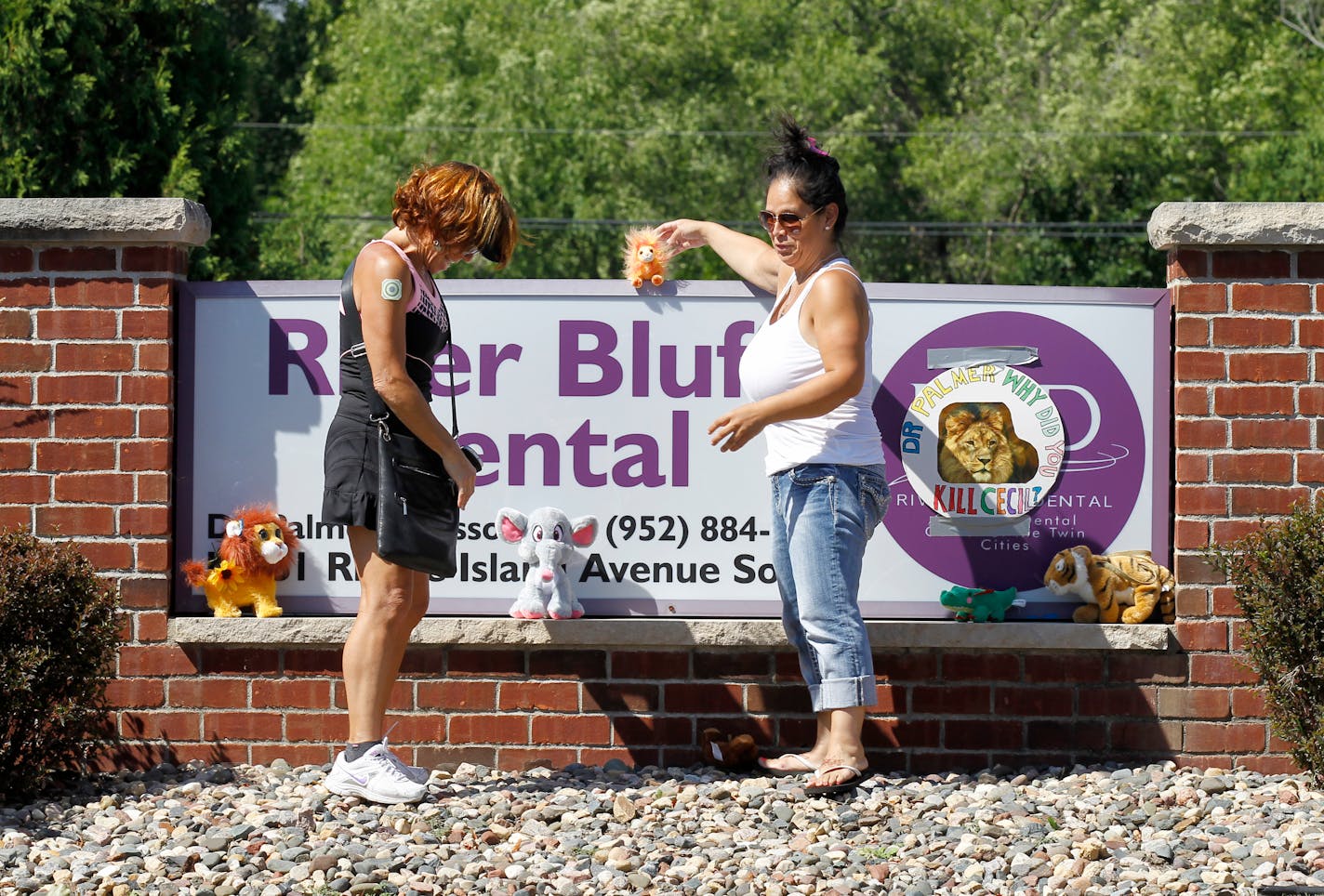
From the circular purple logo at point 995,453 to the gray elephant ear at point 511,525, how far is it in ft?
4.09

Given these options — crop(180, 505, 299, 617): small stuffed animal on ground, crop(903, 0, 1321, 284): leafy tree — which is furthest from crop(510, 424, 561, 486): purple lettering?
crop(903, 0, 1321, 284): leafy tree

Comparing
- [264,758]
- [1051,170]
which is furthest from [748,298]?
[1051,170]

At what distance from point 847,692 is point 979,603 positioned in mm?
842

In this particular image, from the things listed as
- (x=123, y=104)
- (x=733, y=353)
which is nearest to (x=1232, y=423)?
(x=733, y=353)

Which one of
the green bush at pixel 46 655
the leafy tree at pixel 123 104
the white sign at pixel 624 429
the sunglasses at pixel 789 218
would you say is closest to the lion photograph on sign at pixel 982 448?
the white sign at pixel 624 429

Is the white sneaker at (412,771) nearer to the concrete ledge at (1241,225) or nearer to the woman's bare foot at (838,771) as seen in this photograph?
the woman's bare foot at (838,771)

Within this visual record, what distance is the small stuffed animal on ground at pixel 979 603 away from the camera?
16.2ft

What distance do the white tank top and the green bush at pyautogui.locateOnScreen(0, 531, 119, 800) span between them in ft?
7.04

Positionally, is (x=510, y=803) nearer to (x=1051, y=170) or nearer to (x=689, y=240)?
(x=689, y=240)

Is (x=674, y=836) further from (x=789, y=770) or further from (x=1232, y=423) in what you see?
(x=1232, y=423)

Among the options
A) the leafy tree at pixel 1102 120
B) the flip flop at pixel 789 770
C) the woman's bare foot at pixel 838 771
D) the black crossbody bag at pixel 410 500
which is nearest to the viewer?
the black crossbody bag at pixel 410 500

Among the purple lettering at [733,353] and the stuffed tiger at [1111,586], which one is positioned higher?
the purple lettering at [733,353]

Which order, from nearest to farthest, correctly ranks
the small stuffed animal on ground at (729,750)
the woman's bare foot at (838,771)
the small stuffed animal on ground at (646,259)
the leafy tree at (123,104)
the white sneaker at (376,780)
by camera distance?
the white sneaker at (376,780) < the woman's bare foot at (838,771) < the small stuffed animal on ground at (729,750) < the small stuffed animal on ground at (646,259) < the leafy tree at (123,104)

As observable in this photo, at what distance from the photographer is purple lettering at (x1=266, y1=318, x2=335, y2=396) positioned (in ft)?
16.7
